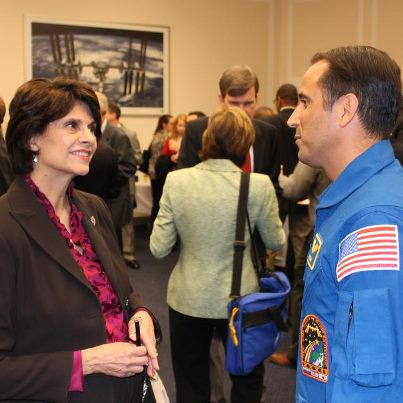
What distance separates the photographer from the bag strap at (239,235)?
2.24 meters

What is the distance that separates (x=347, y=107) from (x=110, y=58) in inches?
262

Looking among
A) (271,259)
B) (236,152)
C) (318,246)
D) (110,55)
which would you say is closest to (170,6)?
(110,55)

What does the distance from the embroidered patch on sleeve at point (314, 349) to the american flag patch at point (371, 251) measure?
6.4 inches

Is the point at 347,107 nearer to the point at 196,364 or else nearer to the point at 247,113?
the point at 196,364

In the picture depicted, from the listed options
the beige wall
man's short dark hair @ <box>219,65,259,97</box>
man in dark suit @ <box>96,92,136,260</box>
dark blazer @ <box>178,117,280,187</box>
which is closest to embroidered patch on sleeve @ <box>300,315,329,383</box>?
dark blazer @ <box>178,117,280,187</box>

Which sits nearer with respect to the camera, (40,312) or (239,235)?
(40,312)

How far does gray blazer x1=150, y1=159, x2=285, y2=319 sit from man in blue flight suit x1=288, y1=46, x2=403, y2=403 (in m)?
0.93

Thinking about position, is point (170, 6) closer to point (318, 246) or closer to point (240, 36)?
point (240, 36)

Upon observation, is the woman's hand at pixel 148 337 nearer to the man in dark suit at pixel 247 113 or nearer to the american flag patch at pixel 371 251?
the american flag patch at pixel 371 251

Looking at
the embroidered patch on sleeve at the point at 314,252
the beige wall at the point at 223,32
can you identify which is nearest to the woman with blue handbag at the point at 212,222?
the embroidered patch on sleeve at the point at 314,252

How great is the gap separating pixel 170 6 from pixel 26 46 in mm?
2075

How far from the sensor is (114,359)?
4.83 ft

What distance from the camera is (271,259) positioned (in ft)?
15.3

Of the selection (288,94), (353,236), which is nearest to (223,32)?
(288,94)
